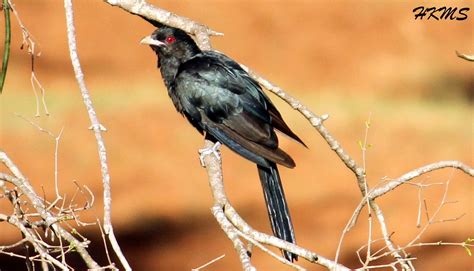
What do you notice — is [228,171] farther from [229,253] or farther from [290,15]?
[290,15]

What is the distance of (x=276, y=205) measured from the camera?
4859 mm

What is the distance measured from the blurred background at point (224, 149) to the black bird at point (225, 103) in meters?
3.33

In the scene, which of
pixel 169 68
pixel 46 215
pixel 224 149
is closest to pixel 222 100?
pixel 169 68

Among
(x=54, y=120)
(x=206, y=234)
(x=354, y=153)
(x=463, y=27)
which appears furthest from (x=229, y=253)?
(x=463, y=27)

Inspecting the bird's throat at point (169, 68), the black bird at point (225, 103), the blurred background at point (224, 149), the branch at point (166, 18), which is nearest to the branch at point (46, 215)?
the branch at point (166, 18)

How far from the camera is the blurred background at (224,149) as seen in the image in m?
8.91

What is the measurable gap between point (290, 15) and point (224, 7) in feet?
2.24

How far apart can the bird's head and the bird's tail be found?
38.8 inches

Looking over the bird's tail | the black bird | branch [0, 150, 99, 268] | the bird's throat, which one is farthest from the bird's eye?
branch [0, 150, 99, 268]

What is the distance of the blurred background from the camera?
8.91 metres

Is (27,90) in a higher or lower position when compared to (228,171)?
higher

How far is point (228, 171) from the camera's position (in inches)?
362

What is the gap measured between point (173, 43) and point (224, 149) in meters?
3.56

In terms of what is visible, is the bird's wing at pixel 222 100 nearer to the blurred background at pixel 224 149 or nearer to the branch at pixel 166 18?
the branch at pixel 166 18
